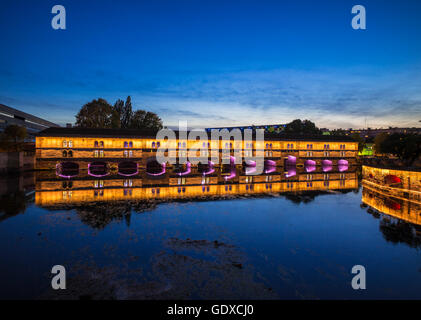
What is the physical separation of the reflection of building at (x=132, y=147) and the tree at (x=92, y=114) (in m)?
12.7

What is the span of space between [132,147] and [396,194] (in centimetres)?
4707

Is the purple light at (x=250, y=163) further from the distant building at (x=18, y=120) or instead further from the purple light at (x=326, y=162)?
→ the distant building at (x=18, y=120)

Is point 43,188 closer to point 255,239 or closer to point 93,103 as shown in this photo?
point 255,239

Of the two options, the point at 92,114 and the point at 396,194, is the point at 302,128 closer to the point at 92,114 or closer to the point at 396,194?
the point at 396,194

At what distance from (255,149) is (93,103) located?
147 ft

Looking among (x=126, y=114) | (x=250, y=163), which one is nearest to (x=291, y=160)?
(x=250, y=163)

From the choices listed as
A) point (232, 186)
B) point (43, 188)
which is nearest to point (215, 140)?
point (232, 186)

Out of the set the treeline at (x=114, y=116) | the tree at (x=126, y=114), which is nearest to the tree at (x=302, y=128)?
the treeline at (x=114, y=116)

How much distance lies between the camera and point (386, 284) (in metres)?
10.1

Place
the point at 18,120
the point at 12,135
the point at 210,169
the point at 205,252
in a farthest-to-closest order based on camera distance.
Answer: the point at 18,120 → the point at 210,169 → the point at 12,135 → the point at 205,252

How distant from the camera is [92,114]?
63.5 meters

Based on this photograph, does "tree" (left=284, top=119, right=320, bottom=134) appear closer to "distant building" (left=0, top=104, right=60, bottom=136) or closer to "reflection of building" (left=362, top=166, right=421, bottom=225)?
"reflection of building" (left=362, top=166, right=421, bottom=225)

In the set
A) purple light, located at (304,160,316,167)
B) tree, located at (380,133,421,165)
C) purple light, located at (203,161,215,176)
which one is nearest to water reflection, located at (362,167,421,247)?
tree, located at (380,133,421,165)

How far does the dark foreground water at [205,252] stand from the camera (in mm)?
9250
